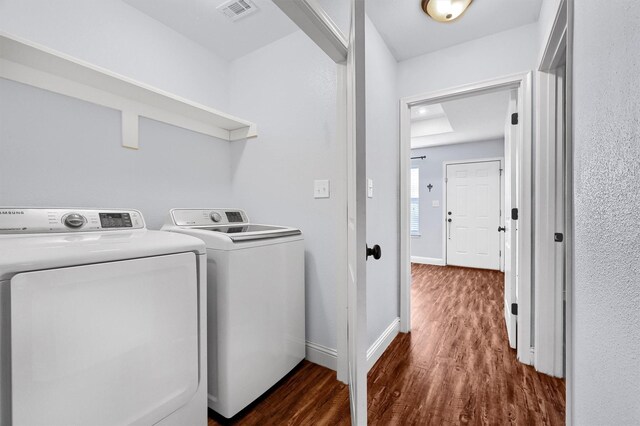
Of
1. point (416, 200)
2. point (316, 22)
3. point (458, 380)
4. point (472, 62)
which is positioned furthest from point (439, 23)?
point (416, 200)

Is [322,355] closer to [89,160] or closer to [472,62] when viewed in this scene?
[89,160]

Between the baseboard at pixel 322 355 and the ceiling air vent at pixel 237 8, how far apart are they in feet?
7.27

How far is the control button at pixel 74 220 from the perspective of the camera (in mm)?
1254

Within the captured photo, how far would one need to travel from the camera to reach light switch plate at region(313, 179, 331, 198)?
1802mm

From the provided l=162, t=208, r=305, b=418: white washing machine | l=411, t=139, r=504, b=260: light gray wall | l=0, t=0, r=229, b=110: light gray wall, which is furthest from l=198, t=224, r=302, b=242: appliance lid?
l=411, t=139, r=504, b=260: light gray wall

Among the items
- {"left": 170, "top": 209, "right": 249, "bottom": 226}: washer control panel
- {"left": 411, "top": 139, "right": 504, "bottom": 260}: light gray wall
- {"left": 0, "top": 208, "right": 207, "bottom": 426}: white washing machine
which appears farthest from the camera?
{"left": 411, "top": 139, "right": 504, "bottom": 260}: light gray wall

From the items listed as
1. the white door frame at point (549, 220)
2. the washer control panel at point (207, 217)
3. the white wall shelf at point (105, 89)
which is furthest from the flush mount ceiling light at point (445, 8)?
the washer control panel at point (207, 217)

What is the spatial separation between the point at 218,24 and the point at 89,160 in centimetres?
120

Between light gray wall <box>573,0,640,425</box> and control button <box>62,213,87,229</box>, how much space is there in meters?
1.94

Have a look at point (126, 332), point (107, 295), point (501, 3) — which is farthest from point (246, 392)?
point (501, 3)

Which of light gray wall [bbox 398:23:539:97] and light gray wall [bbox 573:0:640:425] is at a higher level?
light gray wall [bbox 398:23:539:97]

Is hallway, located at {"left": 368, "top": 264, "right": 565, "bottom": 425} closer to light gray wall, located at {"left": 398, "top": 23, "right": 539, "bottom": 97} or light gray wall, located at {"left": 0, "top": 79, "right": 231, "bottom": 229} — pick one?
light gray wall, located at {"left": 0, "top": 79, "right": 231, "bottom": 229}

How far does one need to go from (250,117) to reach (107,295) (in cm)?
166

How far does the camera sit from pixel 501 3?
5.46ft
